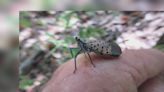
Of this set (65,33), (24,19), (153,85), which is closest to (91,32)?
(65,33)

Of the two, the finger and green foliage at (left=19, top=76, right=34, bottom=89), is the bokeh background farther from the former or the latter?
the finger

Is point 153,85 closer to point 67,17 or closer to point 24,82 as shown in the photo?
point 67,17

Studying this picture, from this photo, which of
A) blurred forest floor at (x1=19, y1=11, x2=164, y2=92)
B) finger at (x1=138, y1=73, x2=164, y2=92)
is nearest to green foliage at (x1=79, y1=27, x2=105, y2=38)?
blurred forest floor at (x1=19, y1=11, x2=164, y2=92)

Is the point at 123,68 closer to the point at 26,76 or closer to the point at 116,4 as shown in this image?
the point at 116,4

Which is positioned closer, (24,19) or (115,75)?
(115,75)

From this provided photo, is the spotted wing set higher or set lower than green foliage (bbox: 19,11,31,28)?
lower

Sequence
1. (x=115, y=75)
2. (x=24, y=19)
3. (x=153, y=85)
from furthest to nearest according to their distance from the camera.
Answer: (x=24, y=19), (x=153, y=85), (x=115, y=75)
